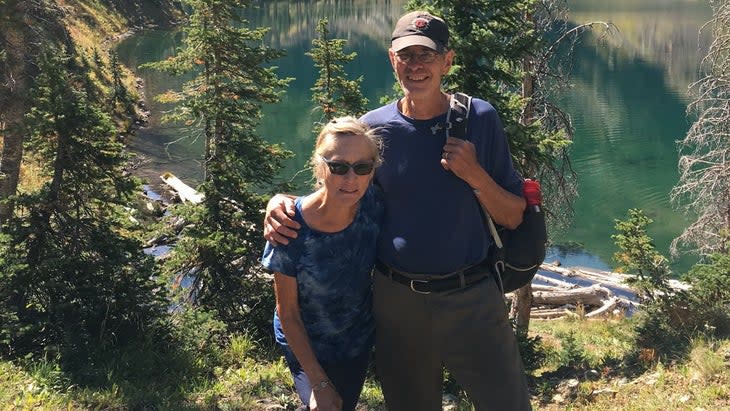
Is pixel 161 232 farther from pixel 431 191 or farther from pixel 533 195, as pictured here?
pixel 533 195

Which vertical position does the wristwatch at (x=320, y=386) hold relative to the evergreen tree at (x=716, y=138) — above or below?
above

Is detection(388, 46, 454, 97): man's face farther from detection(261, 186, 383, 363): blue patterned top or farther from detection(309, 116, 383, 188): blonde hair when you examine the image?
detection(261, 186, 383, 363): blue patterned top

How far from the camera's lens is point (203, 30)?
1092cm

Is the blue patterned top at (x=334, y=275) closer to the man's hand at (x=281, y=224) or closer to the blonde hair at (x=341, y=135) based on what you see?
the man's hand at (x=281, y=224)

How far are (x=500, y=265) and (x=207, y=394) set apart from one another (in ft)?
11.9

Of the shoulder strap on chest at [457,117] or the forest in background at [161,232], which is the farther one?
the forest in background at [161,232]

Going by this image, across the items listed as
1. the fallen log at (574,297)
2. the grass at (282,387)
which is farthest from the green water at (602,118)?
the grass at (282,387)

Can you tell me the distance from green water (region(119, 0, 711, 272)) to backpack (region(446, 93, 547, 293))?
434 inches

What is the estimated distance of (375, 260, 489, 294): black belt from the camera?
3.35 meters

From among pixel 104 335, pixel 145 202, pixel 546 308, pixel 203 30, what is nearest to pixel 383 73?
pixel 145 202

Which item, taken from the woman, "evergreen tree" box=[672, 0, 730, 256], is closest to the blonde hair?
the woman

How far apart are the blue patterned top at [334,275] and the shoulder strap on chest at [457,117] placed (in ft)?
1.72

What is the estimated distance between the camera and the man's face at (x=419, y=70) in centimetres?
332

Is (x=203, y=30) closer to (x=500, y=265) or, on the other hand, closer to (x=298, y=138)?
(x=500, y=265)
